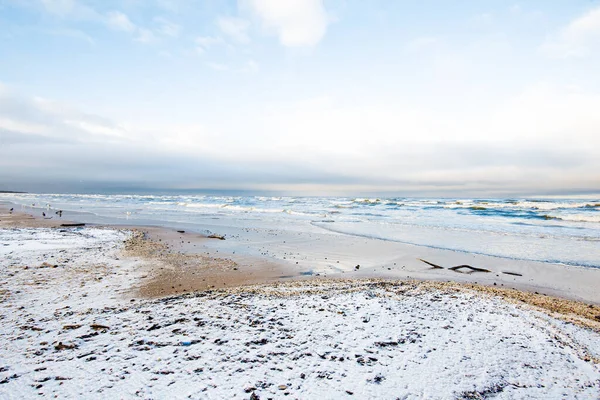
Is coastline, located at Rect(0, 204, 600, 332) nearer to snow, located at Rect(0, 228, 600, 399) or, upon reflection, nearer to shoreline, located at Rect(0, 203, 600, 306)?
shoreline, located at Rect(0, 203, 600, 306)

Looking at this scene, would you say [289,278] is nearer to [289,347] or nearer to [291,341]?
[291,341]

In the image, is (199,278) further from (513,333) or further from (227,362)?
(513,333)

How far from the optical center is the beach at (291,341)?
10.6 feet

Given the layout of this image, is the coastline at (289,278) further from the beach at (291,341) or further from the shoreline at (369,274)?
the beach at (291,341)

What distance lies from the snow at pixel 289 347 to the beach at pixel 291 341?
2 centimetres

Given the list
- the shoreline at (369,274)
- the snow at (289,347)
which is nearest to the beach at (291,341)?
the snow at (289,347)

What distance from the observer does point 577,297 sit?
7.25 metres

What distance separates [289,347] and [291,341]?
15 centimetres

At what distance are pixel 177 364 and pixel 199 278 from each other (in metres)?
4.99

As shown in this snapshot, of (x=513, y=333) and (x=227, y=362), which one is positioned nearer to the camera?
(x=227, y=362)

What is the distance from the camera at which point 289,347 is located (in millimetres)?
3949

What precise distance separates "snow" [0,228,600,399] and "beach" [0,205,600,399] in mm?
18

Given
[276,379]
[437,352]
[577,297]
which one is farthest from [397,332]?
[577,297]

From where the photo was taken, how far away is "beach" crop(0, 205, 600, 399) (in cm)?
323
